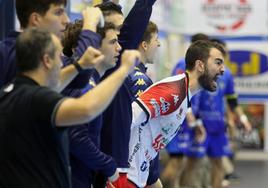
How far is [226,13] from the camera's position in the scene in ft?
42.4

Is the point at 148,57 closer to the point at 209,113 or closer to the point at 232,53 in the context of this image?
the point at 209,113

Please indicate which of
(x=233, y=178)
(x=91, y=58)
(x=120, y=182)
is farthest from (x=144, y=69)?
(x=233, y=178)

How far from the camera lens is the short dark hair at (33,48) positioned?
9.68 ft

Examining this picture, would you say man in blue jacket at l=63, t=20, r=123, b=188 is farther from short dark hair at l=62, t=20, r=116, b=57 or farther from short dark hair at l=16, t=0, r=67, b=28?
short dark hair at l=16, t=0, r=67, b=28

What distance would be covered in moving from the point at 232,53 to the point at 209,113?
137 inches

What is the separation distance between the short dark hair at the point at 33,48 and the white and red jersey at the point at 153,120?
156 centimetres

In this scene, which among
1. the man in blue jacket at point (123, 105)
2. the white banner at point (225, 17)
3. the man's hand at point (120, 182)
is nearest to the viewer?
the man in blue jacket at point (123, 105)

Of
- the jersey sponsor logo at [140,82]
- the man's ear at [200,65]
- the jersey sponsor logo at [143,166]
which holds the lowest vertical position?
the jersey sponsor logo at [143,166]

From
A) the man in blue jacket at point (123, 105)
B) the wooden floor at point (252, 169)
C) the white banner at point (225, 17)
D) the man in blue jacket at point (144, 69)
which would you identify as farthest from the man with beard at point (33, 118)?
the white banner at point (225, 17)

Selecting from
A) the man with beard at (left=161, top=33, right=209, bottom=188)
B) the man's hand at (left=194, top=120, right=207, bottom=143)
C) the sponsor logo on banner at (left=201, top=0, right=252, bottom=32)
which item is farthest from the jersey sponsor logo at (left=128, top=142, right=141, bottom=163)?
the sponsor logo on banner at (left=201, top=0, right=252, bottom=32)

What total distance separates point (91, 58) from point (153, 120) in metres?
1.51

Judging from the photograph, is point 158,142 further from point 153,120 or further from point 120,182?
point 120,182

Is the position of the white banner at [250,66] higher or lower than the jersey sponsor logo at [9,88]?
lower

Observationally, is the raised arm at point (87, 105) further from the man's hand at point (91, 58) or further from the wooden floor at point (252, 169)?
the wooden floor at point (252, 169)
